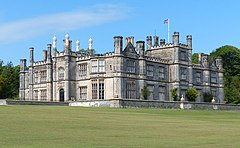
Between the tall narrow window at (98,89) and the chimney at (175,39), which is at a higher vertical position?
the chimney at (175,39)

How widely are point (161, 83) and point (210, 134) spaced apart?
4625 cm


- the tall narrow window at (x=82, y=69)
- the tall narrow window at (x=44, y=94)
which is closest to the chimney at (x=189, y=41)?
the tall narrow window at (x=82, y=69)

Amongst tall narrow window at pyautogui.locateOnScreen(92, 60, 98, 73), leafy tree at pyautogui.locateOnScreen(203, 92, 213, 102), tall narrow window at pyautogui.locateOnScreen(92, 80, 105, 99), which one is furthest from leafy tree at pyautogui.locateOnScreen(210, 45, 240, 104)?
tall narrow window at pyautogui.locateOnScreen(92, 60, 98, 73)

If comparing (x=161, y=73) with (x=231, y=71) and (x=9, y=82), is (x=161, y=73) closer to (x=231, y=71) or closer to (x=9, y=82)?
(x=9, y=82)

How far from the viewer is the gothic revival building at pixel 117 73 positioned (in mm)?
63844

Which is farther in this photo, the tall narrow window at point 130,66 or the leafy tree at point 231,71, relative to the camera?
the leafy tree at point 231,71

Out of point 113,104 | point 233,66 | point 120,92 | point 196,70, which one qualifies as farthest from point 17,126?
point 233,66

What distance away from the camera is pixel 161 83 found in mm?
70688

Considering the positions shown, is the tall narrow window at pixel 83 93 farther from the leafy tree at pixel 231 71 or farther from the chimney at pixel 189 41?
the leafy tree at pixel 231 71

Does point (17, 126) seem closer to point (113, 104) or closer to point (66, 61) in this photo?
point (113, 104)

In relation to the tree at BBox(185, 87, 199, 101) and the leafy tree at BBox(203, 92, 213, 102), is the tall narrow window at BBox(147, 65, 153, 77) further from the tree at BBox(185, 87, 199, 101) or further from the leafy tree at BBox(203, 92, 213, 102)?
the leafy tree at BBox(203, 92, 213, 102)

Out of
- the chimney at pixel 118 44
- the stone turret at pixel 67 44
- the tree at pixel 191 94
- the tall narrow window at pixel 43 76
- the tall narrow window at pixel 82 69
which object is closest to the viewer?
the chimney at pixel 118 44

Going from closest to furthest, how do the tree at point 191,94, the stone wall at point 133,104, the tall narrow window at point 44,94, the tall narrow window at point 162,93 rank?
the stone wall at point 133,104, the tall narrow window at point 162,93, the tall narrow window at point 44,94, the tree at point 191,94

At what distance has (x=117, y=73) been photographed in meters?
63.0
